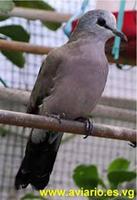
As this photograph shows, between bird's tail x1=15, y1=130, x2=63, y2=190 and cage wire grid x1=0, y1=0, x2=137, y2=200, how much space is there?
61 centimetres

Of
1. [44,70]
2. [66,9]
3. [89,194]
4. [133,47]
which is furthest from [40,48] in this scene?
[66,9]

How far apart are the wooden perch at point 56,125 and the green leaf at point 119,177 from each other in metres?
0.25

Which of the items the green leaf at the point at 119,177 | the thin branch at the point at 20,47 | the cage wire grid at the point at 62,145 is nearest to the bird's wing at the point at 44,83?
the thin branch at the point at 20,47

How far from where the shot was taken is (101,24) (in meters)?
1.12

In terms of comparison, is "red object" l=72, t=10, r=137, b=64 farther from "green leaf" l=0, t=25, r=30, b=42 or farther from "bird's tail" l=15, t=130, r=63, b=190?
"bird's tail" l=15, t=130, r=63, b=190

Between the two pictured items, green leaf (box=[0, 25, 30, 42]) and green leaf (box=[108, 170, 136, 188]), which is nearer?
green leaf (box=[108, 170, 136, 188])

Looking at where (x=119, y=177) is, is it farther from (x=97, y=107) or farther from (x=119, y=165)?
(x=97, y=107)

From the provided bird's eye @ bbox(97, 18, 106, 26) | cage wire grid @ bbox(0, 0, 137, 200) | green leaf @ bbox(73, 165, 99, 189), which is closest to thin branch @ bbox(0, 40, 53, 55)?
bird's eye @ bbox(97, 18, 106, 26)

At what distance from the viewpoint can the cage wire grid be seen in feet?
6.10

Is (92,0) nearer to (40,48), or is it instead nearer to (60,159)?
(40,48)

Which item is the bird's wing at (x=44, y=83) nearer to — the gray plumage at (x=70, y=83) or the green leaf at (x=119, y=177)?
the gray plumage at (x=70, y=83)

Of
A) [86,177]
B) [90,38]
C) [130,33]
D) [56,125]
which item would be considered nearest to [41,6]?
[130,33]

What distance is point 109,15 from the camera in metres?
1.11

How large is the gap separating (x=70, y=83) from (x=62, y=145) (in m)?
0.93
